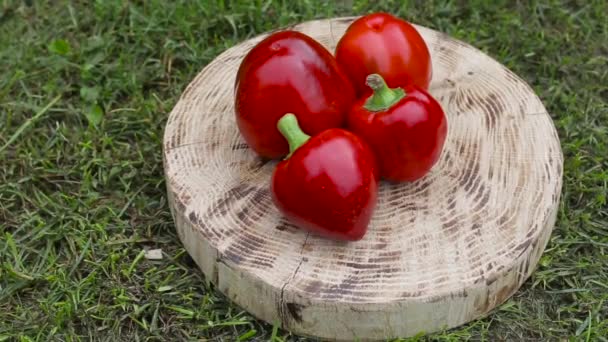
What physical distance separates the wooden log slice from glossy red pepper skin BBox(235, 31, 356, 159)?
217 millimetres

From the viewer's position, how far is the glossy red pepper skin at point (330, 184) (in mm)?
2270

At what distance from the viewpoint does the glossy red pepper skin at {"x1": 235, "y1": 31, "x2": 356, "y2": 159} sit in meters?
2.39

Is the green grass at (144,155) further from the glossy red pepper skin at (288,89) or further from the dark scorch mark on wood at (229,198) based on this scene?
the glossy red pepper skin at (288,89)

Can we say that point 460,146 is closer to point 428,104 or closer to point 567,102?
point 428,104

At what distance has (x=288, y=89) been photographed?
2385 mm

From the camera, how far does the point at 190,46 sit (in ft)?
11.1

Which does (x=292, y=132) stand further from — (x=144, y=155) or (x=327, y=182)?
(x=144, y=155)

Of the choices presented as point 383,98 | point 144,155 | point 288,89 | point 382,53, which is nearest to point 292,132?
point 288,89

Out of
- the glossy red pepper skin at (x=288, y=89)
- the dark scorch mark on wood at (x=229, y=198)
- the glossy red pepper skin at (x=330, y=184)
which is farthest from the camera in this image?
the dark scorch mark on wood at (x=229, y=198)

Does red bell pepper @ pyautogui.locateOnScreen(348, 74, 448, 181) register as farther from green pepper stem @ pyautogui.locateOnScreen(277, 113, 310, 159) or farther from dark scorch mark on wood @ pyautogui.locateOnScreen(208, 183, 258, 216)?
dark scorch mark on wood @ pyautogui.locateOnScreen(208, 183, 258, 216)

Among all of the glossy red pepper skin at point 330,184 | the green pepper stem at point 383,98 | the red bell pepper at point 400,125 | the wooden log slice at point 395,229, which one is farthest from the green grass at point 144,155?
the green pepper stem at point 383,98

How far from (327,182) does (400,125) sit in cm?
26

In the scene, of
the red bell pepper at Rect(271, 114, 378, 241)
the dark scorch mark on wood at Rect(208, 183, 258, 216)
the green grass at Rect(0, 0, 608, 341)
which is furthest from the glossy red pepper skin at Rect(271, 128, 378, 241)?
the green grass at Rect(0, 0, 608, 341)

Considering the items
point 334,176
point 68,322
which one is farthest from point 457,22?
point 68,322
